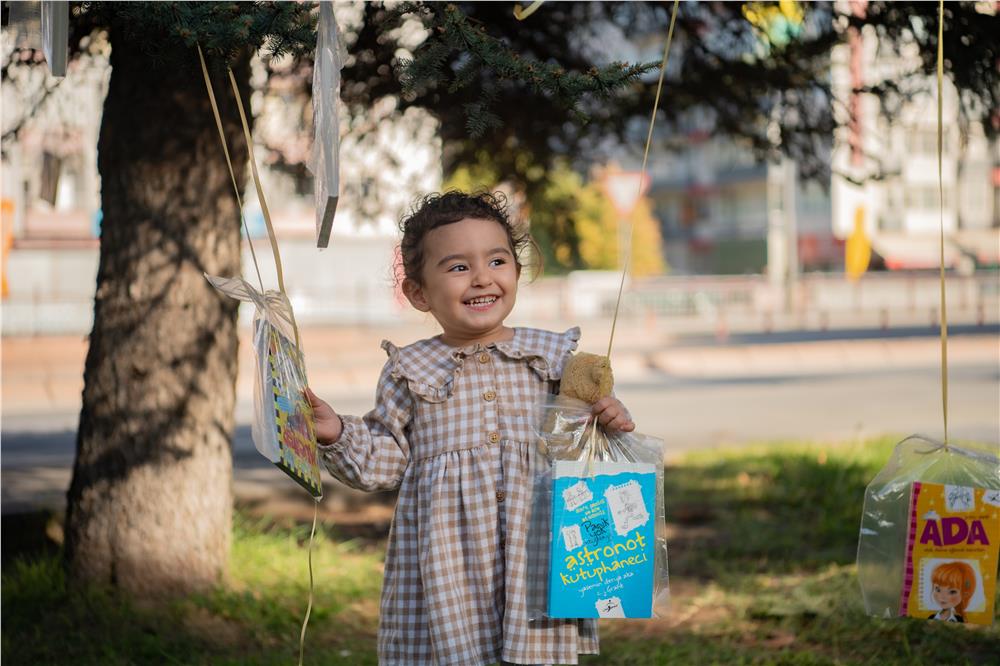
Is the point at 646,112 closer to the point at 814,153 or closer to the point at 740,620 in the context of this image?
the point at 814,153

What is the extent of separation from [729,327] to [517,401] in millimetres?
23600

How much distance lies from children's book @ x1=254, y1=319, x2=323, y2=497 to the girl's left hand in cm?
67

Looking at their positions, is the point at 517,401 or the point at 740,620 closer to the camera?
the point at 517,401

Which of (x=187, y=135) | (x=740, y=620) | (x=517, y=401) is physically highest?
(x=187, y=135)

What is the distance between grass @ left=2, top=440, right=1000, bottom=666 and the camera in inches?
145

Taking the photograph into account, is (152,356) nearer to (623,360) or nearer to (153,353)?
(153,353)

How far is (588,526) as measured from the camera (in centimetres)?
247

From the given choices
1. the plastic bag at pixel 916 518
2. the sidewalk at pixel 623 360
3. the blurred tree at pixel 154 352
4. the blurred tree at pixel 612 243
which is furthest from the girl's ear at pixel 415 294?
the blurred tree at pixel 612 243

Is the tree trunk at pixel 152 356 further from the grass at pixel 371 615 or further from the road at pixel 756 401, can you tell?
the road at pixel 756 401

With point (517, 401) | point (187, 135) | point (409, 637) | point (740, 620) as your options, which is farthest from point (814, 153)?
point (409, 637)

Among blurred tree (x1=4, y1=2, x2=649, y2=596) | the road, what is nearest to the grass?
blurred tree (x1=4, y1=2, x2=649, y2=596)

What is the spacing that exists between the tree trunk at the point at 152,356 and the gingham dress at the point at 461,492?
5.48 feet

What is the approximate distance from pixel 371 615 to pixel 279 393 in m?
2.26

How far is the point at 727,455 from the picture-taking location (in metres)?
8.14
